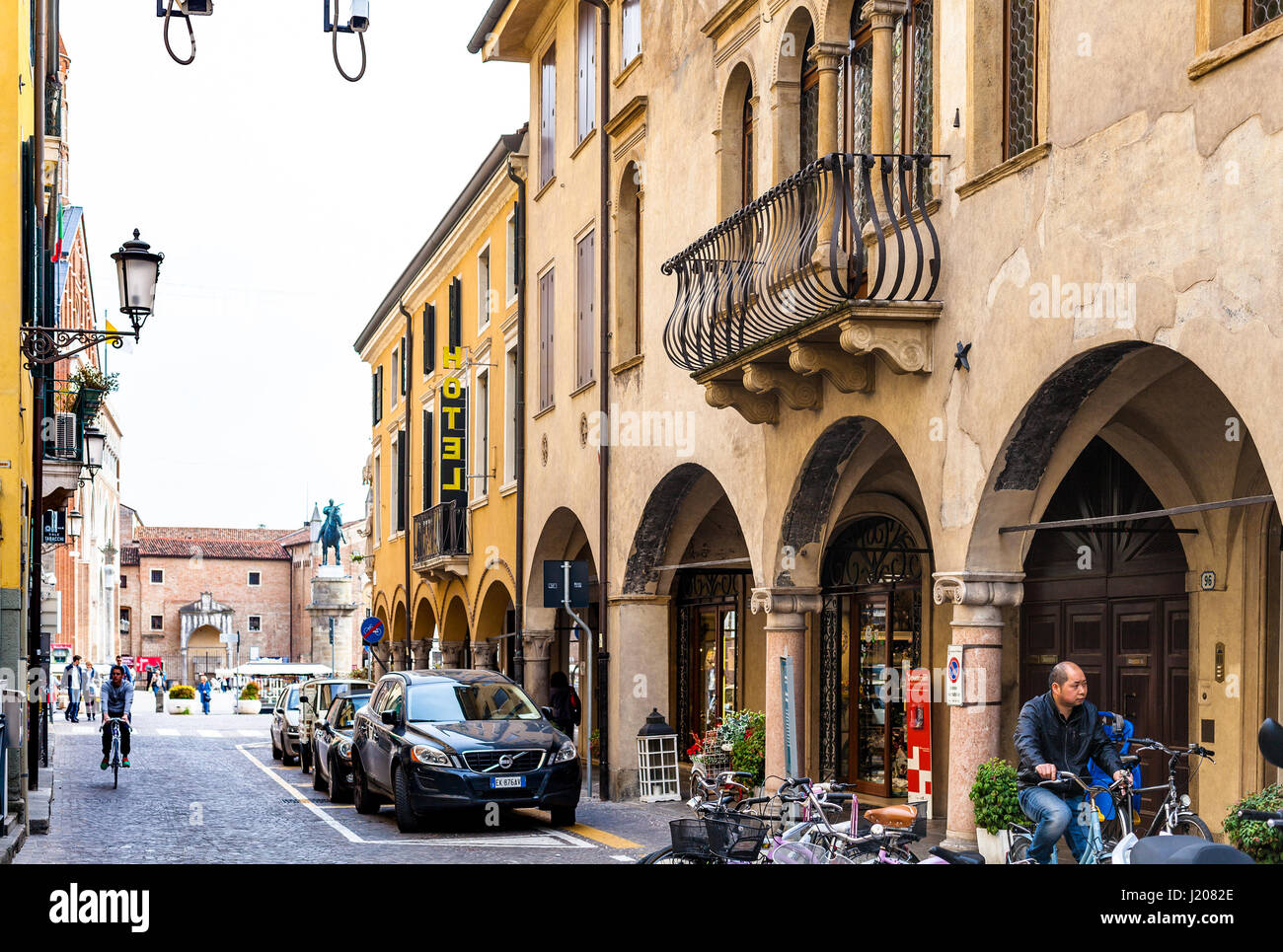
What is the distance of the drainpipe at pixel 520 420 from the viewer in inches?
957

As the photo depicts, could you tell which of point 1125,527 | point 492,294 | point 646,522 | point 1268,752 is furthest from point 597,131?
point 1268,752

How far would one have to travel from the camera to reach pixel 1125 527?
13.7 m

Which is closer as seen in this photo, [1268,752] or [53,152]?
[1268,752]

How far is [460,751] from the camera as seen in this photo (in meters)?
15.8

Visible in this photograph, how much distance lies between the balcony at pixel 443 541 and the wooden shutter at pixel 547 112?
7.20 m

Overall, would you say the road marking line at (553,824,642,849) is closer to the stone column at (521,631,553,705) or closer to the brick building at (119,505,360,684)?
the stone column at (521,631,553,705)

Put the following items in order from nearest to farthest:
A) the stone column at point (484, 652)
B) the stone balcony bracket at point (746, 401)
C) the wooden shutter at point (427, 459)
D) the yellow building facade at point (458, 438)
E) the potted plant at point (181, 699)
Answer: the stone balcony bracket at point (746, 401)
the yellow building facade at point (458, 438)
the stone column at point (484, 652)
the wooden shutter at point (427, 459)
the potted plant at point (181, 699)

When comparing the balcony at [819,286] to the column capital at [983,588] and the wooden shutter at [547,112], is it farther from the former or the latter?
the wooden shutter at [547,112]

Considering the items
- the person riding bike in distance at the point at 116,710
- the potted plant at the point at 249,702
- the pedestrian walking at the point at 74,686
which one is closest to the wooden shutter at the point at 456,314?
the person riding bike in distance at the point at 116,710

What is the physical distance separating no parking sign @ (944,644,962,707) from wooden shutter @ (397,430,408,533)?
26.3 m
